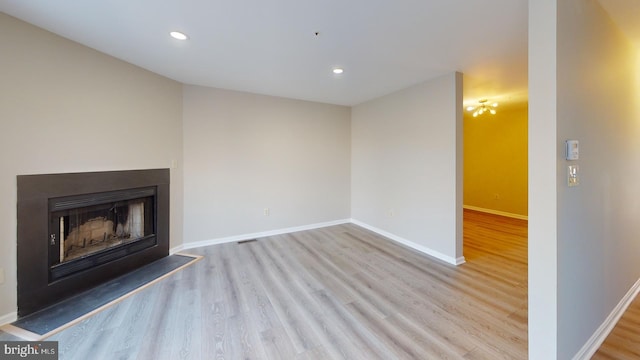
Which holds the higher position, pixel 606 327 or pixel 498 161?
pixel 498 161

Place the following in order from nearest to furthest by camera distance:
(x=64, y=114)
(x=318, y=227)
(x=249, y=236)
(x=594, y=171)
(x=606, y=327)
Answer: (x=594, y=171) < (x=606, y=327) < (x=64, y=114) < (x=249, y=236) < (x=318, y=227)

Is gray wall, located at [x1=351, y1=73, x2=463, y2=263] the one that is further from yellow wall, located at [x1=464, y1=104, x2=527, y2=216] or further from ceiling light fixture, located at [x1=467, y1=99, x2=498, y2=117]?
yellow wall, located at [x1=464, y1=104, x2=527, y2=216]

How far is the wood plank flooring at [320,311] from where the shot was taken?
5.24 ft

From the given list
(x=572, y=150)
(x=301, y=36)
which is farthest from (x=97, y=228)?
(x=572, y=150)

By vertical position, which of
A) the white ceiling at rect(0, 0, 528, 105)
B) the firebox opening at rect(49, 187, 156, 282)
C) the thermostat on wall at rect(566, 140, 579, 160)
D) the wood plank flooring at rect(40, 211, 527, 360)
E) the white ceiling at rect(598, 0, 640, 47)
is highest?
the white ceiling at rect(0, 0, 528, 105)

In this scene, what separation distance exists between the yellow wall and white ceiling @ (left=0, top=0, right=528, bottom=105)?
2.65 metres

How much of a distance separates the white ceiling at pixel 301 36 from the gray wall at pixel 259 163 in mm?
636

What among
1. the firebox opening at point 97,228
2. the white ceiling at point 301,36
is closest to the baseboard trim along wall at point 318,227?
the firebox opening at point 97,228

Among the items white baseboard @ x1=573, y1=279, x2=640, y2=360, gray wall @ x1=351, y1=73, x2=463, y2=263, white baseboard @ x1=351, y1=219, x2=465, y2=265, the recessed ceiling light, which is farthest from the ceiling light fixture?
the recessed ceiling light

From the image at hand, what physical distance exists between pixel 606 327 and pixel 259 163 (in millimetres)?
4166

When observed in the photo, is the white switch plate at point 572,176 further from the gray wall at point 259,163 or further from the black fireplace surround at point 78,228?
the black fireplace surround at point 78,228

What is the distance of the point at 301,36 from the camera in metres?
2.08

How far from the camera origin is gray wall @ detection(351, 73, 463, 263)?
115 inches

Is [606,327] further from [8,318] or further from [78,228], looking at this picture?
[78,228]
